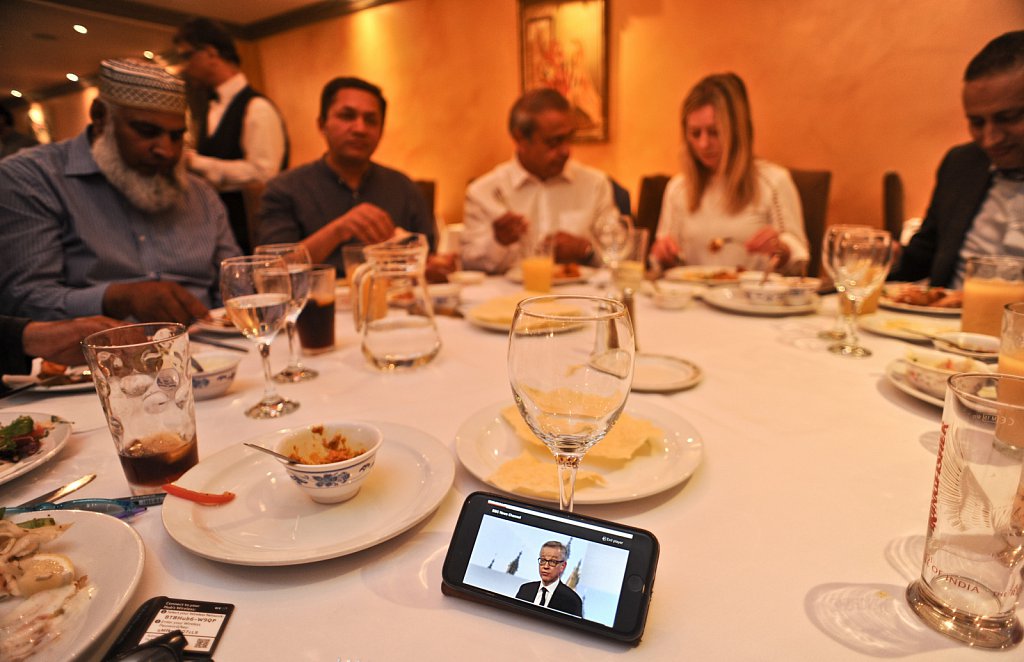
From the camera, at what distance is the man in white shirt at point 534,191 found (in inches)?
106

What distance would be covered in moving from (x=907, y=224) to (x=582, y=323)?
3.37 metres

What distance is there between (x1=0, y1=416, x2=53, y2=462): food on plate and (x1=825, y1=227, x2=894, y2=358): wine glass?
55.4 inches

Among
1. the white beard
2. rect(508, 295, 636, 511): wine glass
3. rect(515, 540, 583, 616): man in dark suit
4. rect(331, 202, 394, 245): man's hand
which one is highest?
the white beard

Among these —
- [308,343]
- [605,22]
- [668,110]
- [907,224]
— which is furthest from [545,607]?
[605,22]

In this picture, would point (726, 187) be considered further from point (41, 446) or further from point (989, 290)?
point (41, 446)

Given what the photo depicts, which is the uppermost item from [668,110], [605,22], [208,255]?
[605,22]

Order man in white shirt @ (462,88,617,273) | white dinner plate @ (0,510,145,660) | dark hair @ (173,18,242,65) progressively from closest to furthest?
1. white dinner plate @ (0,510,145,660)
2. man in white shirt @ (462,88,617,273)
3. dark hair @ (173,18,242,65)

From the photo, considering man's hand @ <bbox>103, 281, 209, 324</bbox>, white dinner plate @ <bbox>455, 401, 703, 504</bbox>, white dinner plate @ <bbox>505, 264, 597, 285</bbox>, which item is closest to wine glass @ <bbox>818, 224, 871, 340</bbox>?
white dinner plate @ <bbox>455, 401, 703, 504</bbox>

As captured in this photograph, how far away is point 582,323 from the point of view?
46 cm

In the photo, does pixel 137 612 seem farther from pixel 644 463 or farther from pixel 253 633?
pixel 644 463

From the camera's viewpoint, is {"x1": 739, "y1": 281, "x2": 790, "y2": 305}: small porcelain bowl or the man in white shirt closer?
{"x1": 739, "y1": 281, "x2": 790, "y2": 305}: small porcelain bowl

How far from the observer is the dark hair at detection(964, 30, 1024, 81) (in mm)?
1739

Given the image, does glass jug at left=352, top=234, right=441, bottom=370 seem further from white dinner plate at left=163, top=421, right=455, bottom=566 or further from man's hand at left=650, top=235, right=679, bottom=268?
man's hand at left=650, top=235, right=679, bottom=268

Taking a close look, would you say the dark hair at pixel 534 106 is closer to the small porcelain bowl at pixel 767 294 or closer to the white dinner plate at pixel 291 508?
the small porcelain bowl at pixel 767 294
